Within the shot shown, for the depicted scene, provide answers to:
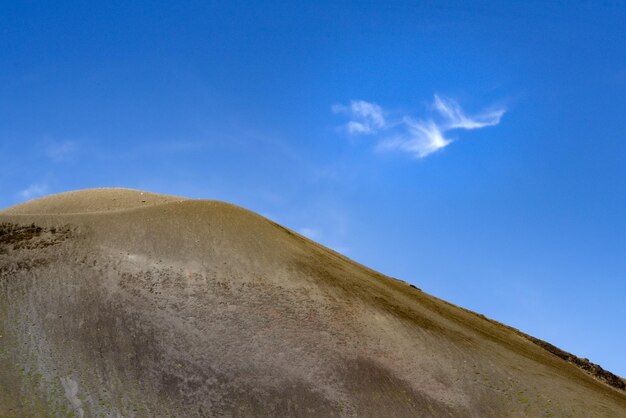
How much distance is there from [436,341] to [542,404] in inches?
327

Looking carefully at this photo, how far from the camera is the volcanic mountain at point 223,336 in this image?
3562 cm

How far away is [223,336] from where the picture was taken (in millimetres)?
39500

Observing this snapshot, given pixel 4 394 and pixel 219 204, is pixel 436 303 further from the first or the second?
pixel 4 394

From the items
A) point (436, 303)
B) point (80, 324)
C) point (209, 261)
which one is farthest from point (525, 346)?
point (80, 324)

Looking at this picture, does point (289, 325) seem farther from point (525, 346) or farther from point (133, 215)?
point (525, 346)

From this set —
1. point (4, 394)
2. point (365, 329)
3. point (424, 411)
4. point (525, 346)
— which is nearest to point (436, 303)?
point (525, 346)

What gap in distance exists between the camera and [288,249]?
5009 cm

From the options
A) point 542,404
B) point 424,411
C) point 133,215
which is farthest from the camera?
point 133,215

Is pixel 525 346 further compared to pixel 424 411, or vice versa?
pixel 525 346

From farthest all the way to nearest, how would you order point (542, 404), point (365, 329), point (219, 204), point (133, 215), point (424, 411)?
point (219, 204) → point (133, 215) → point (365, 329) → point (542, 404) → point (424, 411)

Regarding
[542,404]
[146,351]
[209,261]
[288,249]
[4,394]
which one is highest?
[288,249]

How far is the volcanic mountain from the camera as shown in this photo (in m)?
35.6

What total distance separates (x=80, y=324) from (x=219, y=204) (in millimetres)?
18102

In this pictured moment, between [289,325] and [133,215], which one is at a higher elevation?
[133,215]
